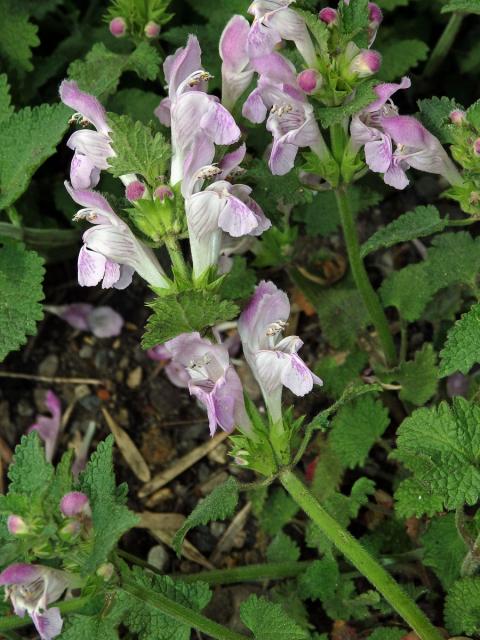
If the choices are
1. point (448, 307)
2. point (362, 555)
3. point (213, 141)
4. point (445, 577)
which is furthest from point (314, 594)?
point (213, 141)

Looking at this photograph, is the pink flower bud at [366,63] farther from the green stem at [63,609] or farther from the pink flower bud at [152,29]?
the green stem at [63,609]

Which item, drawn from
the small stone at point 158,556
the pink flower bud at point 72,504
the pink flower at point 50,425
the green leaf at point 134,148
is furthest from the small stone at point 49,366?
the green leaf at point 134,148

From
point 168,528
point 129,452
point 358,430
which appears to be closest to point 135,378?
point 129,452

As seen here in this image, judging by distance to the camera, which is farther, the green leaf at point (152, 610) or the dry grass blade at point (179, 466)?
the dry grass blade at point (179, 466)

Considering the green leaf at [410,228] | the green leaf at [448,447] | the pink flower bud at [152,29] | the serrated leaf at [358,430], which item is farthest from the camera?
the pink flower bud at [152,29]

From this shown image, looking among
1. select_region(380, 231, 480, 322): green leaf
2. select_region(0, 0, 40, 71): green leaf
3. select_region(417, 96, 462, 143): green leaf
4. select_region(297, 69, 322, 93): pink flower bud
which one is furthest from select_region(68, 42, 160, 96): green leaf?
select_region(380, 231, 480, 322): green leaf

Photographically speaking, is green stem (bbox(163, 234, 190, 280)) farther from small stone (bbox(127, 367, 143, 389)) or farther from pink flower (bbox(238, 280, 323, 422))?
small stone (bbox(127, 367, 143, 389))

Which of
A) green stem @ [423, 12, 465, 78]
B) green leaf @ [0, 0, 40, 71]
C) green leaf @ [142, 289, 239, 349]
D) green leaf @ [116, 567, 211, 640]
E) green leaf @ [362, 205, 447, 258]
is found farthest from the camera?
green stem @ [423, 12, 465, 78]
